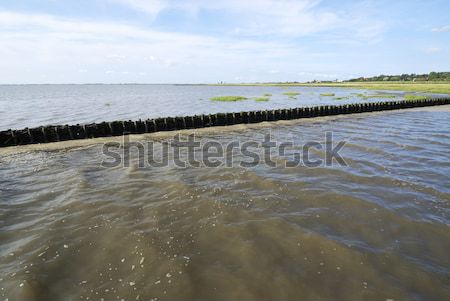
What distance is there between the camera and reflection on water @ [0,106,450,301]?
5864 mm

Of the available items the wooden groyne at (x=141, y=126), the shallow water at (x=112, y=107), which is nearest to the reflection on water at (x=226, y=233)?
the wooden groyne at (x=141, y=126)

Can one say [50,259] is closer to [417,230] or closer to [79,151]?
[417,230]

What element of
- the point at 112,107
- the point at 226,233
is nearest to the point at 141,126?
the point at 226,233

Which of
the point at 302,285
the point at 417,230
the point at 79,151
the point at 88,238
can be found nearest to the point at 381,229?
the point at 417,230

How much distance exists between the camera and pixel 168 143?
65.5 ft

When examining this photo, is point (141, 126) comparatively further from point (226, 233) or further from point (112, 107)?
point (112, 107)

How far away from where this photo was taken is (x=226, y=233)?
7.86 meters

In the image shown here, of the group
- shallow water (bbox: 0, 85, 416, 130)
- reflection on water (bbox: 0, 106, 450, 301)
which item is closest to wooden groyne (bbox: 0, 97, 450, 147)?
reflection on water (bbox: 0, 106, 450, 301)

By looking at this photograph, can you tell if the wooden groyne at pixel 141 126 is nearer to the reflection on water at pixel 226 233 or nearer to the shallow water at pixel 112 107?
the reflection on water at pixel 226 233

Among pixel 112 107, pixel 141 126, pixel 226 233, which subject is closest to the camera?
pixel 226 233

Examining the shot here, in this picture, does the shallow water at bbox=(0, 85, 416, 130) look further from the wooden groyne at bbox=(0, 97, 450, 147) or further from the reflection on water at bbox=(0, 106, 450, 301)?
the reflection on water at bbox=(0, 106, 450, 301)

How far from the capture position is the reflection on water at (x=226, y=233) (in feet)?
19.2

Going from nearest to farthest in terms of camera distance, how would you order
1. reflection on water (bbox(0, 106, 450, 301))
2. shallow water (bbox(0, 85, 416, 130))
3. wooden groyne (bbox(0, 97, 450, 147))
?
reflection on water (bbox(0, 106, 450, 301)), wooden groyne (bbox(0, 97, 450, 147)), shallow water (bbox(0, 85, 416, 130))

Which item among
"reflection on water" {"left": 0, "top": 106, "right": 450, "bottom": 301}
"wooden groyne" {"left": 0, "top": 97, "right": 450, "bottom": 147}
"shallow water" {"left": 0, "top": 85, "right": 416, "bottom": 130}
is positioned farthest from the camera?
"shallow water" {"left": 0, "top": 85, "right": 416, "bottom": 130}
